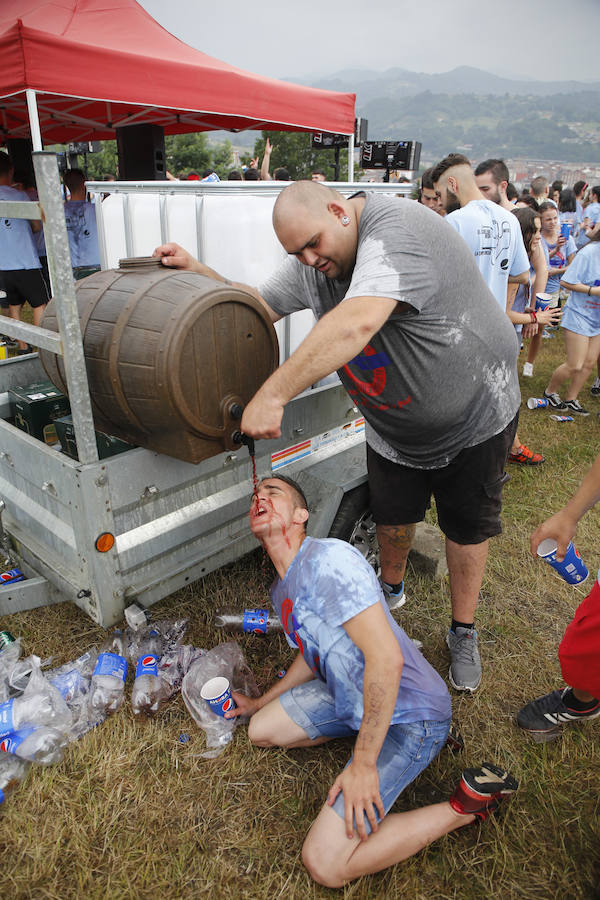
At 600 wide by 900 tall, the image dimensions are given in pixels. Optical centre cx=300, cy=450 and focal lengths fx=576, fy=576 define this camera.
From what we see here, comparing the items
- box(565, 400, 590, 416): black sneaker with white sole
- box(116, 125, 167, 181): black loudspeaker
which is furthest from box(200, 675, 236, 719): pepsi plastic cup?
box(116, 125, 167, 181): black loudspeaker

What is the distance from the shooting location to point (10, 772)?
2.11 metres

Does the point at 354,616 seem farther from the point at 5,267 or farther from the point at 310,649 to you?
the point at 5,267

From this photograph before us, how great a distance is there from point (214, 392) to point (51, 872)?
5.35ft

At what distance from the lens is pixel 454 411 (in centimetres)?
216

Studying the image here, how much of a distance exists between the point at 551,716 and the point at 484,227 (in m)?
2.68

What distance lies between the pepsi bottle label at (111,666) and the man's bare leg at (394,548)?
1.31 meters

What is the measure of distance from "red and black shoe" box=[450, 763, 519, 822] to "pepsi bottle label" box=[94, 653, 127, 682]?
139cm

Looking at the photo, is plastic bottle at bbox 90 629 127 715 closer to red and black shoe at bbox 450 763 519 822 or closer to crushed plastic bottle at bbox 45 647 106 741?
crushed plastic bottle at bbox 45 647 106 741

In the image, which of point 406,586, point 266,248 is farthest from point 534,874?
point 266,248

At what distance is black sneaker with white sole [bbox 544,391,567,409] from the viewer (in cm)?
593

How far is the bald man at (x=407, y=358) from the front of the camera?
5.66ft

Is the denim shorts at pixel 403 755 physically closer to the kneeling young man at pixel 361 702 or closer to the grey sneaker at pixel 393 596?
the kneeling young man at pixel 361 702

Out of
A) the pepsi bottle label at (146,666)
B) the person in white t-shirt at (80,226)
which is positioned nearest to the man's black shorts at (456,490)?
the pepsi bottle label at (146,666)

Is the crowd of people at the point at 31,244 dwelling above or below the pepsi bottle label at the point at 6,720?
above
